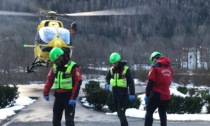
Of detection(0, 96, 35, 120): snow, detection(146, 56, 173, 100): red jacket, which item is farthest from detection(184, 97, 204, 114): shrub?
detection(0, 96, 35, 120): snow

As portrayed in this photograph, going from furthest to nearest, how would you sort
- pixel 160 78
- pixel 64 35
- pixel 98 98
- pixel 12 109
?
Answer: 1. pixel 64 35
2. pixel 98 98
3. pixel 12 109
4. pixel 160 78

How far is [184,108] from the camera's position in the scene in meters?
13.5

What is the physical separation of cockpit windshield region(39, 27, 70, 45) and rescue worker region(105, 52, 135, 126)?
1095cm

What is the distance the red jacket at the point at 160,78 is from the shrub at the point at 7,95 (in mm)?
9415

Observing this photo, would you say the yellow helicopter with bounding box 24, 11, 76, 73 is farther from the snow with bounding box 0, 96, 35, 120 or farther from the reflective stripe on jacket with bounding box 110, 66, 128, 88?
the reflective stripe on jacket with bounding box 110, 66, 128, 88

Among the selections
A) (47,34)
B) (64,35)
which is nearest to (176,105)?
(64,35)

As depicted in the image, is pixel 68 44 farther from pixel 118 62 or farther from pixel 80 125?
pixel 118 62

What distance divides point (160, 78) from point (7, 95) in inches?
388

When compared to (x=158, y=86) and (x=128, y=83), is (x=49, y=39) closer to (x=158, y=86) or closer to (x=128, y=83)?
(x=128, y=83)

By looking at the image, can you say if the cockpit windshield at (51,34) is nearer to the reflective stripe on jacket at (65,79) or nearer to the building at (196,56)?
the reflective stripe on jacket at (65,79)

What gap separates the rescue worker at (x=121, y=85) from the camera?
26.7 feet

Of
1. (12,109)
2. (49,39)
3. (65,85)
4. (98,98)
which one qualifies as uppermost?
(49,39)

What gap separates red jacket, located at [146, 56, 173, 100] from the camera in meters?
7.54

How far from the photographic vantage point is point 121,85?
27.0ft
